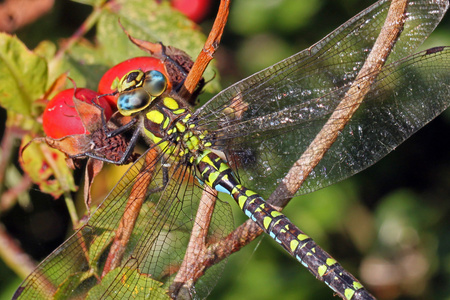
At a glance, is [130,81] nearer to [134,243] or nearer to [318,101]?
[134,243]

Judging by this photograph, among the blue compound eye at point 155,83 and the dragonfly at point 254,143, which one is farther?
the blue compound eye at point 155,83

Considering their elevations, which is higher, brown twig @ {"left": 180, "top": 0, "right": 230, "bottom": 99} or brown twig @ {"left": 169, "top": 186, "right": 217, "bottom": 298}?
brown twig @ {"left": 180, "top": 0, "right": 230, "bottom": 99}

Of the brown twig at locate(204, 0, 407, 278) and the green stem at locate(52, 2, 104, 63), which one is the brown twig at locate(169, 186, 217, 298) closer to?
the brown twig at locate(204, 0, 407, 278)

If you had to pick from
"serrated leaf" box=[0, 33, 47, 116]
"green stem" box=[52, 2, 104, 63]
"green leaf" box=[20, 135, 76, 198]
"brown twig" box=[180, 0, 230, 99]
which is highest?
"green stem" box=[52, 2, 104, 63]

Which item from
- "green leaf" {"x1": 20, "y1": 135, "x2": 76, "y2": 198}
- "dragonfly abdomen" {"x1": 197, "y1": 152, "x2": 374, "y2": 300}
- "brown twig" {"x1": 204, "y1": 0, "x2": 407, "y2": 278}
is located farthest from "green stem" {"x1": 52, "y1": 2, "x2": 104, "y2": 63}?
"brown twig" {"x1": 204, "y1": 0, "x2": 407, "y2": 278}

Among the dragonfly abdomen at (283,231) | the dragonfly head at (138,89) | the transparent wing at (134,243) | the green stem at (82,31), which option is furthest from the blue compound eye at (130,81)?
the green stem at (82,31)

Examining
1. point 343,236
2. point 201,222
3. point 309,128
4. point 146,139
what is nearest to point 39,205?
point 146,139

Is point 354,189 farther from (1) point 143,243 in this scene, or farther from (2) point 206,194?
(1) point 143,243

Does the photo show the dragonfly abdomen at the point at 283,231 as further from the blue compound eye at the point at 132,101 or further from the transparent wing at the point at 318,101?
the blue compound eye at the point at 132,101
